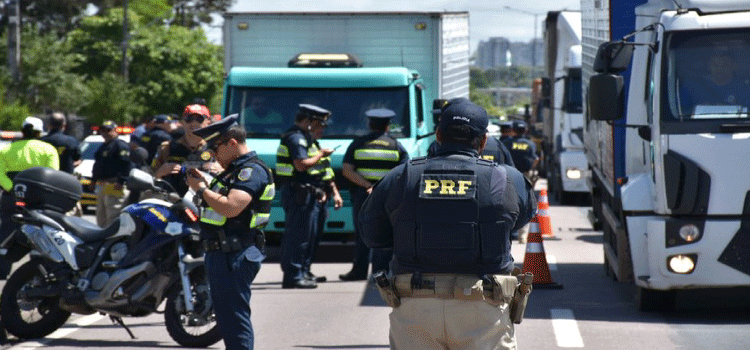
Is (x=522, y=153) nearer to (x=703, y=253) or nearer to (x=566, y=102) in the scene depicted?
(x=566, y=102)

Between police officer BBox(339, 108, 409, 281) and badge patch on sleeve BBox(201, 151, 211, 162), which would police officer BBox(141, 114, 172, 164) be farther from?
badge patch on sleeve BBox(201, 151, 211, 162)

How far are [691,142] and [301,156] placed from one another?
165 inches

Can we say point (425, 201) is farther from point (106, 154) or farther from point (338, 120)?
point (106, 154)

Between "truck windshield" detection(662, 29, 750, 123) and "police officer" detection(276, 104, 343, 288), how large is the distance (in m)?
3.76

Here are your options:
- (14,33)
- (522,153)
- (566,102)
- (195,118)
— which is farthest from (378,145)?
(14,33)

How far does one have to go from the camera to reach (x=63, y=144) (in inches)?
597

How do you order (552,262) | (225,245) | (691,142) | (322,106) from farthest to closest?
(322,106) < (552,262) < (691,142) < (225,245)

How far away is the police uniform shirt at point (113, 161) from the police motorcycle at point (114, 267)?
252 inches

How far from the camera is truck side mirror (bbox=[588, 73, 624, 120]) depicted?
1056cm

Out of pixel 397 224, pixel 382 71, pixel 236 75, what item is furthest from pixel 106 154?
pixel 397 224

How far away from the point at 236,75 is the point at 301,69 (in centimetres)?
75

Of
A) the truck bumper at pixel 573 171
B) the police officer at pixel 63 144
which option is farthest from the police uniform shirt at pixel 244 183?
the truck bumper at pixel 573 171

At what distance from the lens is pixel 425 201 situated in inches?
226

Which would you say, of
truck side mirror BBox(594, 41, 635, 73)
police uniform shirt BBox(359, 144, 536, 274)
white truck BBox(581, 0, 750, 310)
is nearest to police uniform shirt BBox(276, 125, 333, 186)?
white truck BBox(581, 0, 750, 310)
